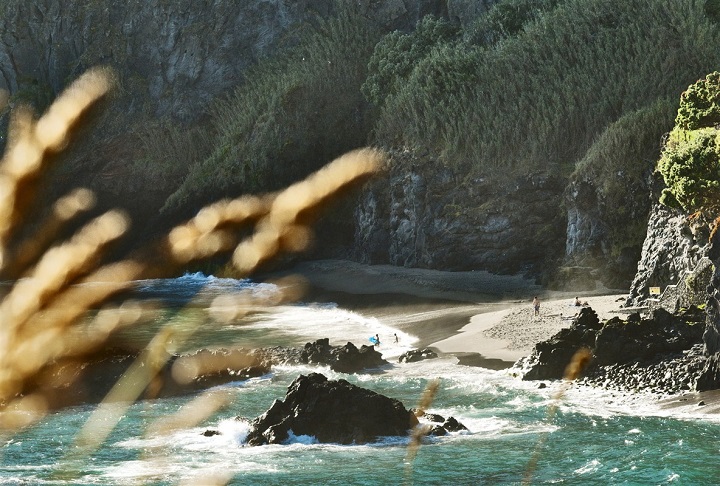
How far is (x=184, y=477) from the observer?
1412 inches

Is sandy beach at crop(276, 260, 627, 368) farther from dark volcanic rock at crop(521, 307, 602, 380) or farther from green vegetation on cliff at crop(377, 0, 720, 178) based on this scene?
green vegetation on cliff at crop(377, 0, 720, 178)

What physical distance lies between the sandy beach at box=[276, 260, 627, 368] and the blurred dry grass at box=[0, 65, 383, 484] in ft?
21.1

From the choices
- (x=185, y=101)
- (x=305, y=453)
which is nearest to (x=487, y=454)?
(x=305, y=453)

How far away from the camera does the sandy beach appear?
193ft

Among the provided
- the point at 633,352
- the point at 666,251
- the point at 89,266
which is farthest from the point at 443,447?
the point at 89,266

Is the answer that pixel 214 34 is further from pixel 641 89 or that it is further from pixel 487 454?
pixel 487 454

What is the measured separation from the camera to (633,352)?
4753 centimetres

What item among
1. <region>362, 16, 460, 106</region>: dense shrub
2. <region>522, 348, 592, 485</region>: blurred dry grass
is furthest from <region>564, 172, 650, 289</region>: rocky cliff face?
<region>362, 16, 460, 106</region>: dense shrub

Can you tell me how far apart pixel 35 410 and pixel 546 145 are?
56.1 m

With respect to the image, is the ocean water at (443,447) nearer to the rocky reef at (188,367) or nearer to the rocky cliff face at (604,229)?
the rocky reef at (188,367)

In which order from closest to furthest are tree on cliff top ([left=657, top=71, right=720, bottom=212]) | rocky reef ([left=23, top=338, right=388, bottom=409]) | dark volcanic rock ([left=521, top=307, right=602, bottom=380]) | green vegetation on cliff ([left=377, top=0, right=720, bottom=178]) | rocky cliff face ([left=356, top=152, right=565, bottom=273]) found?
dark volcanic rock ([left=521, top=307, right=602, bottom=380]) → rocky reef ([left=23, top=338, right=388, bottom=409]) → tree on cliff top ([left=657, top=71, right=720, bottom=212]) → green vegetation on cliff ([left=377, top=0, right=720, bottom=178]) → rocky cliff face ([left=356, top=152, right=565, bottom=273])

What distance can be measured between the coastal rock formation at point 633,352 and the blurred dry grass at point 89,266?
16.6 m

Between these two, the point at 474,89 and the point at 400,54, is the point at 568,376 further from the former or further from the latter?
the point at 400,54

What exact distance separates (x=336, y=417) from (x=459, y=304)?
39.0 metres
